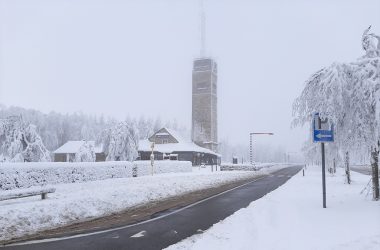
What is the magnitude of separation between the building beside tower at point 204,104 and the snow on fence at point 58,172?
181 feet

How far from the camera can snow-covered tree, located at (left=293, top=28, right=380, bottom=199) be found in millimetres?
12031

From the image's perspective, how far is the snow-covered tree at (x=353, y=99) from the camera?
12.0 meters

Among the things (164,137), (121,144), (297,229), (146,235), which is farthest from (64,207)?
(164,137)

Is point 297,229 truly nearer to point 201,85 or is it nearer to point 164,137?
point 164,137

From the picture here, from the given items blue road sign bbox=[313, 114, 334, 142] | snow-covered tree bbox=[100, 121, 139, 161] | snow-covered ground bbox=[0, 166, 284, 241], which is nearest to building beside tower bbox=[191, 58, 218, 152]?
snow-covered tree bbox=[100, 121, 139, 161]

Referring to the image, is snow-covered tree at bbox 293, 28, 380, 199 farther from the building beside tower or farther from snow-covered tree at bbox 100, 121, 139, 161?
the building beside tower

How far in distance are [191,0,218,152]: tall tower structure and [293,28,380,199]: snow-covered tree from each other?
7562 cm

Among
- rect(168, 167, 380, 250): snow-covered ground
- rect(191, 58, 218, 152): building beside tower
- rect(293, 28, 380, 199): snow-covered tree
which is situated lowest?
rect(168, 167, 380, 250): snow-covered ground

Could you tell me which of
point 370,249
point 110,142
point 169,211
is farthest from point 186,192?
point 110,142

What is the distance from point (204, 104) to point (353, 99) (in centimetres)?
7942

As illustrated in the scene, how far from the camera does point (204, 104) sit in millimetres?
91812

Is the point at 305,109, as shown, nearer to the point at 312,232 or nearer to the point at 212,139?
the point at 312,232

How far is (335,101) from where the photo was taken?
12.4 metres

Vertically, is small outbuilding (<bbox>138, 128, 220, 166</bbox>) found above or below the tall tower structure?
below
